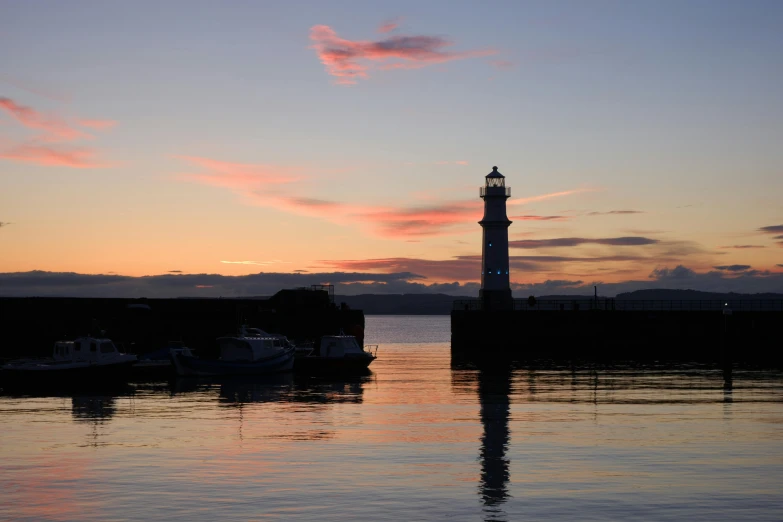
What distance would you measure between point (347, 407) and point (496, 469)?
16043 mm

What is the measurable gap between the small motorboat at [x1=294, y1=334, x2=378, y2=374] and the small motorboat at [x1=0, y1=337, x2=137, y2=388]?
533 inches

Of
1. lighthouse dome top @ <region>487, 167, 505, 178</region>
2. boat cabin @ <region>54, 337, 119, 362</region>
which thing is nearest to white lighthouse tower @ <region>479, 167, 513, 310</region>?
lighthouse dome top @ <region>487, 167, 505, 178</region>

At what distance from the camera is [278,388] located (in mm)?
48844

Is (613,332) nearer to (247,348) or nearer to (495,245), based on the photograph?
(495,245)

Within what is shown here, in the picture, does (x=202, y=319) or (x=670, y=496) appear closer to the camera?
(x=670, y=496)

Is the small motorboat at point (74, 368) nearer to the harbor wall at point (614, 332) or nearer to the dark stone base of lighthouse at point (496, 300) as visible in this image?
the harbor wall at point (614, 332)

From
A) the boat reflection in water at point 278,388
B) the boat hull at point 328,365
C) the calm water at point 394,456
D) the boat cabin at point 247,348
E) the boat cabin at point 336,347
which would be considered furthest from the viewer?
the boat cabin at point 336,347

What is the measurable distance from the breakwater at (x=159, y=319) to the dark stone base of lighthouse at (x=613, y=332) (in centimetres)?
1517

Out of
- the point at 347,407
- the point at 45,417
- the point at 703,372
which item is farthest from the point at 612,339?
the point at 45,417

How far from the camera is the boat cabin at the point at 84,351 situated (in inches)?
1959

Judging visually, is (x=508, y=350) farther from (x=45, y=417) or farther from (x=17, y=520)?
(x=17, y=520)

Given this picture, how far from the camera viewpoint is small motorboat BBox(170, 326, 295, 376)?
54500 mm

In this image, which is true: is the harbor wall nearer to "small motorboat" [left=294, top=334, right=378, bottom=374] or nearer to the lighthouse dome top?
the lighthouse dome top

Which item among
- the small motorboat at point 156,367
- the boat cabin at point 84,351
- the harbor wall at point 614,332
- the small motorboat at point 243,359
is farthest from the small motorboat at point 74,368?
the harbor wall at point 614,332
